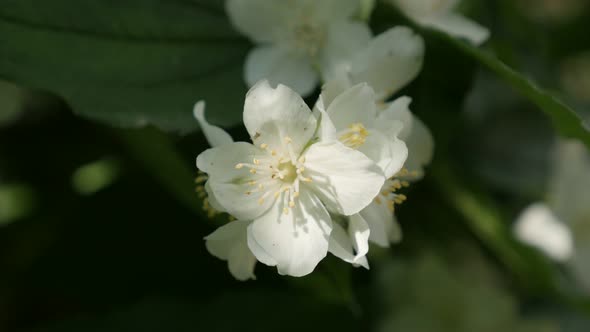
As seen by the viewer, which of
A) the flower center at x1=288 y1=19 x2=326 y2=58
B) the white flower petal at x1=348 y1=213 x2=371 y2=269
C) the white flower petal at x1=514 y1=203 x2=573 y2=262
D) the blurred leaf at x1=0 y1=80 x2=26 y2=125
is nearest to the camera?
the white flower petal at x1=348 y1=213 x2=371 y2=269

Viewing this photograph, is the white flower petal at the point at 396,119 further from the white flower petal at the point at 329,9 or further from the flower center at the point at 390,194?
the white flower petal at the point at 329,9

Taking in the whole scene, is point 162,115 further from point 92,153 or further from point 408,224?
point 408,224

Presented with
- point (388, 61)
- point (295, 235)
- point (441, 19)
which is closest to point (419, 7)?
point (441, 19)

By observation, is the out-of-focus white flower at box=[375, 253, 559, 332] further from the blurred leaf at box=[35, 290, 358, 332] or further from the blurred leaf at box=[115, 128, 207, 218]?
the blurred leaf at box=[115, 128, 207, 218]

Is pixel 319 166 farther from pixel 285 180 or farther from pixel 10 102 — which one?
pixel 10 102

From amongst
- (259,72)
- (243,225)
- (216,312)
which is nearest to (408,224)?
(216,312)

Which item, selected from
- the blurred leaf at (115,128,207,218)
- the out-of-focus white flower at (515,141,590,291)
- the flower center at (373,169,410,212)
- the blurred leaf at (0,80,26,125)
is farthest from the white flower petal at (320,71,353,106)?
the blurred leaf at (0,80,26,125)
